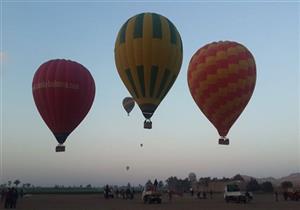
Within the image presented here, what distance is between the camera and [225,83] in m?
34.3

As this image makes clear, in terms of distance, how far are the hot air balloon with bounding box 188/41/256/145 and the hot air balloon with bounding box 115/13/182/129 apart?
4712 millimetres

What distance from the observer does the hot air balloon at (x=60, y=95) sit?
33.6m

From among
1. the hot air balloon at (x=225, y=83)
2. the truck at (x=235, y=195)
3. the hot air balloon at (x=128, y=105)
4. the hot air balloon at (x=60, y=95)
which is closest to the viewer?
the hot air balloon at (x=60, y=95)

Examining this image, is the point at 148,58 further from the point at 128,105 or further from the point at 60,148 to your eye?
the point at 128,105

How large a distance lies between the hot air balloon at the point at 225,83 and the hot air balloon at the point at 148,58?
471cm

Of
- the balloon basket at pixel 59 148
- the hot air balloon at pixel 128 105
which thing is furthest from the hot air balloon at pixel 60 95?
the hot air balloon at pixel 128 105

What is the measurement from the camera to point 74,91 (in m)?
34.1

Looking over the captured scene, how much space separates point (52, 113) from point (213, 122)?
1224cm

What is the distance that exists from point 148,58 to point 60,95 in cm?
777

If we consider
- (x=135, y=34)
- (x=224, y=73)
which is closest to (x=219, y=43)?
(x=224, y=73)

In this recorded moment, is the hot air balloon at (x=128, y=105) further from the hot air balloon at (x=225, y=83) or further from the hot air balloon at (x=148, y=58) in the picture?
the hot air balloon at (x=148, y=58)

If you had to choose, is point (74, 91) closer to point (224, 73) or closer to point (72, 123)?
point (72, 123)

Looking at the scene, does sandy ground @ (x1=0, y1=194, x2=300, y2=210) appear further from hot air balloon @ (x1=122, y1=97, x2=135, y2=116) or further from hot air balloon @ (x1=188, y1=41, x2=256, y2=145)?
hot air balloon @ (x1=122, y1=97, x2=135, y2=116)

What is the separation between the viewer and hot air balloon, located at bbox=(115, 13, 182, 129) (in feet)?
98.8
